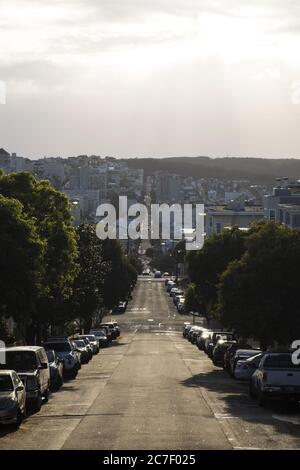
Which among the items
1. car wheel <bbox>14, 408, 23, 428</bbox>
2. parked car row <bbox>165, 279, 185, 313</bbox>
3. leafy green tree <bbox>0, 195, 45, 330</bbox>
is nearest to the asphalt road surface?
car wheel <bbox>14, 408, 23, 428</bbox>

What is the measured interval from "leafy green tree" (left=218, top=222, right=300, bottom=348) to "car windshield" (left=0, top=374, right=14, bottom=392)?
2447 cm

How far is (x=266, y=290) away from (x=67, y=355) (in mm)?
10202

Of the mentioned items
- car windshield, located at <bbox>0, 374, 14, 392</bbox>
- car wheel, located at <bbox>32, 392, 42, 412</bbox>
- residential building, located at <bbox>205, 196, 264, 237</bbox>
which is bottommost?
car wheel, located at <bbox>32, 392, 42, 412</bbox>

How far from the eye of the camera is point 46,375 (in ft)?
112

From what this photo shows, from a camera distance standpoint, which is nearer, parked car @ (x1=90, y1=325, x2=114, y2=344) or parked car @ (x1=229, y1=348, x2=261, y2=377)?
parked car @ (x1=229, y1=348, x2=261, y2=377)

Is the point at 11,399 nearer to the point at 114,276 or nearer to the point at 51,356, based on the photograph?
the point at 51,356

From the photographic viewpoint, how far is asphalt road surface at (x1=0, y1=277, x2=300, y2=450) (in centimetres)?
2383

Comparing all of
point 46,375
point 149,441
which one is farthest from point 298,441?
point 46,375

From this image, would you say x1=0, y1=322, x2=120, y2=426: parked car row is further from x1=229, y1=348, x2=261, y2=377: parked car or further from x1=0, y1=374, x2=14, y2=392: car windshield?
x1=229, y1=348, x2=261, y2=377: parked car

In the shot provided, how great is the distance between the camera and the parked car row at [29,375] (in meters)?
27.1

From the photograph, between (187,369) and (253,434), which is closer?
(253,434)

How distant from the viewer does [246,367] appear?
42656 mm
